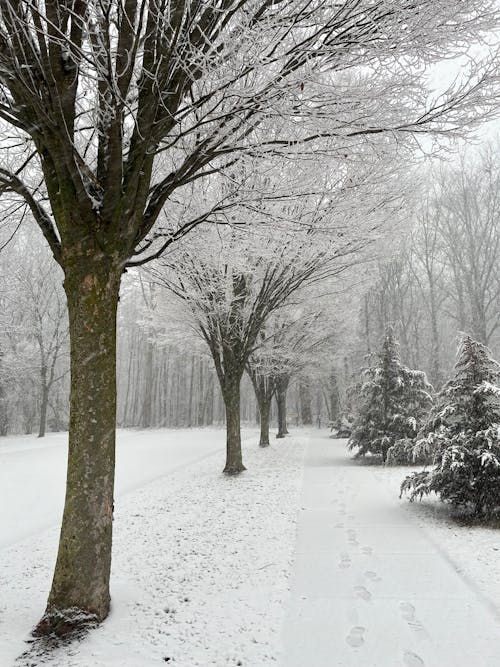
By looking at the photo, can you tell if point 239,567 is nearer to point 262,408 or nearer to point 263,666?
point 263,666

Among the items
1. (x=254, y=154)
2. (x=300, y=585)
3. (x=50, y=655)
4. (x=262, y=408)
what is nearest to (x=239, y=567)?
(x=300, y=585)

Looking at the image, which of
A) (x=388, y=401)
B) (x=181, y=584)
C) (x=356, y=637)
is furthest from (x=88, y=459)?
(x=388, y=401)

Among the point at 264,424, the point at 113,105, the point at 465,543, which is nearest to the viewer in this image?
the point at 113,105

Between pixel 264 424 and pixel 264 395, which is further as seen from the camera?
pixel 264 395

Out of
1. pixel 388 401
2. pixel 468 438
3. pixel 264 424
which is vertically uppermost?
pixel 388 401

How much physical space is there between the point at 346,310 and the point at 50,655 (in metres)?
14.7

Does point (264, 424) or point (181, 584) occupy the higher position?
point (264, 424)

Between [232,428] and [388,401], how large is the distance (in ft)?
14.1

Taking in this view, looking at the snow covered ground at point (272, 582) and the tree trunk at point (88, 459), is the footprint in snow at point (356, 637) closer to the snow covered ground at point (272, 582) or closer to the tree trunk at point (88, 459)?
the snow covered ground at point (272, 582)

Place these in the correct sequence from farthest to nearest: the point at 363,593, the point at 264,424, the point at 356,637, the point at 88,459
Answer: the point at 264,424 → the point at 363,593 → the point at 88,459 → the point at 356,637

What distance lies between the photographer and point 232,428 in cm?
952

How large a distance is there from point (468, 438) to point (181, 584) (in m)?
3.71

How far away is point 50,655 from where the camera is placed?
256 cm

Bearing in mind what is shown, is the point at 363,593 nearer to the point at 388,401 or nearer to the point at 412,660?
the point at 412,660
